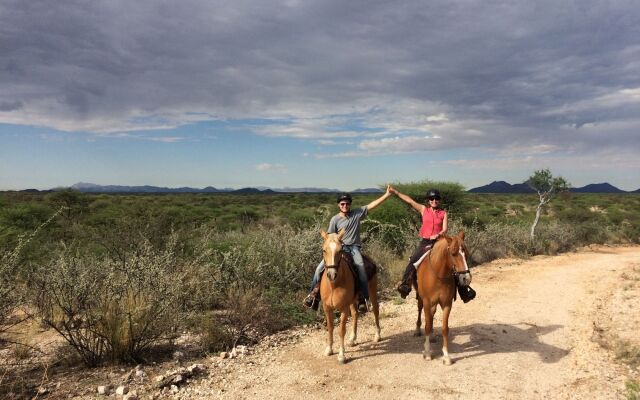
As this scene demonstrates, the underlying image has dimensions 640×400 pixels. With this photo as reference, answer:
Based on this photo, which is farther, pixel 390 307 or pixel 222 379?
pixel 390 307

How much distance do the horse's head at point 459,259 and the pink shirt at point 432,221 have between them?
88 centimetres

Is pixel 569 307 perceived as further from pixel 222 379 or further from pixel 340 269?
pixel 222 379

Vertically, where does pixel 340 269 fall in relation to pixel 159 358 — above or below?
above

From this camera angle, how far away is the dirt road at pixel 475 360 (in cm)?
559

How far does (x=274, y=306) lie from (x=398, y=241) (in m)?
9.02

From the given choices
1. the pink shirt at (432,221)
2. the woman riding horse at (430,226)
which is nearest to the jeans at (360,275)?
the woman riding horse at (430,226)

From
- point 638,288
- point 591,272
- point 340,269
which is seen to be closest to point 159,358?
point 340,269

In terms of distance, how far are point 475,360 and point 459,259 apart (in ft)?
5.98

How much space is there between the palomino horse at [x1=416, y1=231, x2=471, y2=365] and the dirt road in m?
Result: 0.53

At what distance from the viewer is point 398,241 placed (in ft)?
53.7

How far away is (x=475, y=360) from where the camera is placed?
6.53 metres

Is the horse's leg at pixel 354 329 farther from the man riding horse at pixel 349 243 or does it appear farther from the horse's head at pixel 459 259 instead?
the horse's head at pixel 459 259

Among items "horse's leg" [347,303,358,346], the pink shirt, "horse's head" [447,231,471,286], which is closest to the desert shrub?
"horse's leg" [347,303,358,346]

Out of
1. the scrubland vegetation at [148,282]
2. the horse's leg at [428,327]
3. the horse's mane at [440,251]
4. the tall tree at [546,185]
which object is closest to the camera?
the scrubland vegetation at [148,282]
